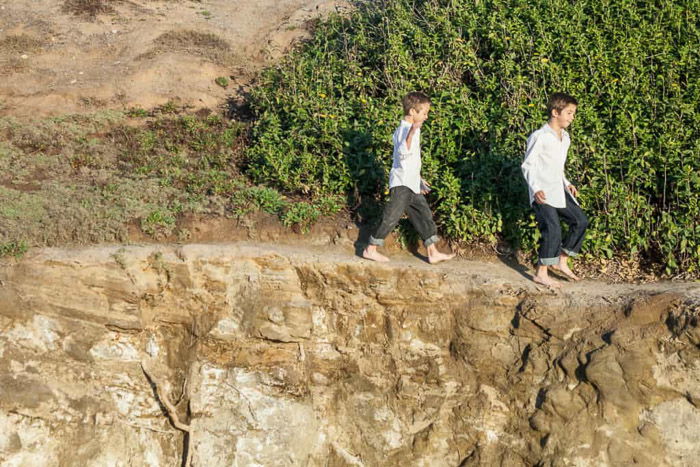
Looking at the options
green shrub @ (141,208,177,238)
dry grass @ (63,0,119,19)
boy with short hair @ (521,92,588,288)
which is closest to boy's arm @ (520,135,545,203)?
boy with short hair @ (521,92,588,288)

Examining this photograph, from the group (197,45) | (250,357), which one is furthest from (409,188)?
(197,45)

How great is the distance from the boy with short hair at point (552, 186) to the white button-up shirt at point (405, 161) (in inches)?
34.3

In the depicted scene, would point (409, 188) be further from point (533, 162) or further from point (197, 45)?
point (197, 45)

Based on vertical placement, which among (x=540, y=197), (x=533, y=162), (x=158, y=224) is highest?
(x=533, y=162)

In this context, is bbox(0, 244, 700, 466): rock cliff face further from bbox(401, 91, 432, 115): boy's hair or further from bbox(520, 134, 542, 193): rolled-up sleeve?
bbox(401, 91, 432, 115): boy's hair

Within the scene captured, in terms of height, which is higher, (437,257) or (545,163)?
(545,163)

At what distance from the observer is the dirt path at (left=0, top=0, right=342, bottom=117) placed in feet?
31.9

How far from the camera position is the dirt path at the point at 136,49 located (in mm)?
9719

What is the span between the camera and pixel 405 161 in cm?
624

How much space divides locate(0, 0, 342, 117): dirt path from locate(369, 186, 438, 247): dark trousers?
4.05m

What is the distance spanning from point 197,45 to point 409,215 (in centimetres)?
560

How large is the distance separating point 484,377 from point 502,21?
176 inches

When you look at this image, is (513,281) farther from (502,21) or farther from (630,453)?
(502,21)

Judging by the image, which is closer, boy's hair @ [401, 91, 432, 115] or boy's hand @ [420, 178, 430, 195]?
boy's hair @ [401, 91, 432, 115]
